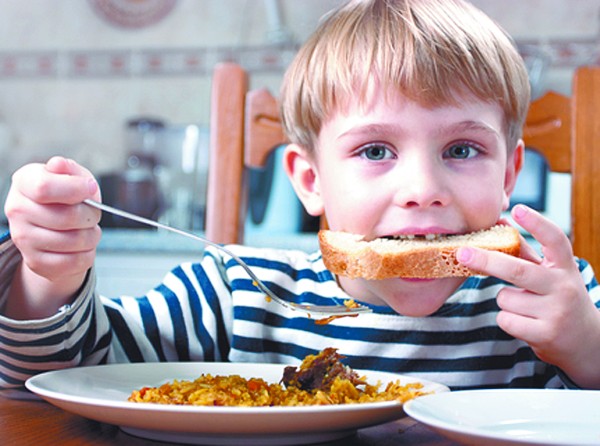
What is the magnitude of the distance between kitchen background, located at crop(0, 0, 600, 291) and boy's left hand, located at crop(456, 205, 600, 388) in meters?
2.69

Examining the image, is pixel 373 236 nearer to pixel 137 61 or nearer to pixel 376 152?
pixel 376 152

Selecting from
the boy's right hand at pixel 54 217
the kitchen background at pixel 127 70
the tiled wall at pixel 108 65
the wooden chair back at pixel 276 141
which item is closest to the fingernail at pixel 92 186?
the boy's right hand at pixel 54 217

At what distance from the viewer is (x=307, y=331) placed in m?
1.15

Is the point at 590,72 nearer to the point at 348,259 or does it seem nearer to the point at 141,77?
the point at 348,259

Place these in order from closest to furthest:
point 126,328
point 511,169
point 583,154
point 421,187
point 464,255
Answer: point 464,255 → point 421,187 → point 126,328 → point 511,169 → point 583,154

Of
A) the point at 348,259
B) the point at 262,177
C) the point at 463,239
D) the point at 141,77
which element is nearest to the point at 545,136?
the point at 463,239

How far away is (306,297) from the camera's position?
1.18 metres

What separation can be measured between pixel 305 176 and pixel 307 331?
0.28m

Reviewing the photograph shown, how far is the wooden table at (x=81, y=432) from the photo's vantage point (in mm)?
600

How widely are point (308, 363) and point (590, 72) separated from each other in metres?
→ 0.89

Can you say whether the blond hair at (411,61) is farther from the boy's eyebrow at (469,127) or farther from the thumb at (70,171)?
the thumb at (70,171)

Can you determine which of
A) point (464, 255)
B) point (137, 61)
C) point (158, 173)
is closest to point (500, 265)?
point (464, 255)

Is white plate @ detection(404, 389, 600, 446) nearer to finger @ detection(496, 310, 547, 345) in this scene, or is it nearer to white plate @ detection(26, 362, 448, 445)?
white plate @ detection(26, 362, 448, 445)

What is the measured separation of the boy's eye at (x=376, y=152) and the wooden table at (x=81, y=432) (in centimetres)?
41
